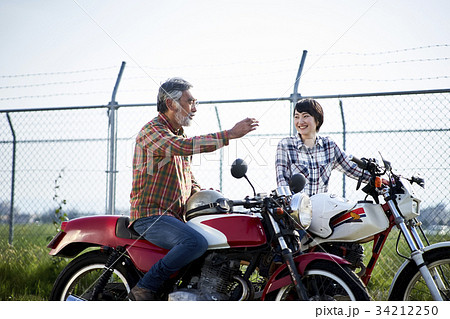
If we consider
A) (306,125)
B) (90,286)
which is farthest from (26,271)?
(306,125)

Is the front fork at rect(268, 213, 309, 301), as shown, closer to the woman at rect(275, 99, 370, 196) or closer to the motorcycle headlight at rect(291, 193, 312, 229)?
the motorcycle headlight at rect(291, 193, 312, 229)

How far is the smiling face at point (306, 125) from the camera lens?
3924 millimetres

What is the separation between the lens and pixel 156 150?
10.8 feet

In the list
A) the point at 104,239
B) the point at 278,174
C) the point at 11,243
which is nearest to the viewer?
the point at 104,239

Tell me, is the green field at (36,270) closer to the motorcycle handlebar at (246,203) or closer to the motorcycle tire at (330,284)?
the motorcycle tire at (330,284)

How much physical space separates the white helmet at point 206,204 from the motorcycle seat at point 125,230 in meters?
0.38

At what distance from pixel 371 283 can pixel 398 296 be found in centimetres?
162

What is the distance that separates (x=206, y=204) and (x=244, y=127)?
0.57 m

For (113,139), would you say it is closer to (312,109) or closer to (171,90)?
(171,90)

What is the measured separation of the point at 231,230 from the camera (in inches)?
124

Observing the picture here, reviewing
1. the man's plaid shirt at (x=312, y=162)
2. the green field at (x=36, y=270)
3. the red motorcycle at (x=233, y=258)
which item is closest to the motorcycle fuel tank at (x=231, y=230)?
the red motorcycle at (x=233, y=258)
